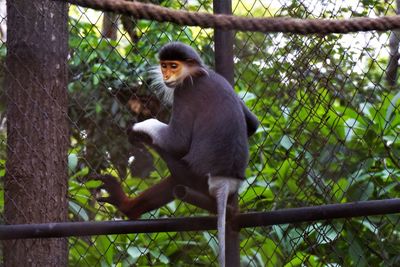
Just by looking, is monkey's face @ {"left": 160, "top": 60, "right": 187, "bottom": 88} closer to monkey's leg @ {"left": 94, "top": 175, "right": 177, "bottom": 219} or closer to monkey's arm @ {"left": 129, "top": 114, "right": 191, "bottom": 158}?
monkey's arm @ {"left": 129, "top": 114, "right": 191, "bottom": 158}

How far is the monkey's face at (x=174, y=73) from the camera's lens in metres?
3.18

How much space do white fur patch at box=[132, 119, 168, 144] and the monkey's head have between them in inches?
8.0

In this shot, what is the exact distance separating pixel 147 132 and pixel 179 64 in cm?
32

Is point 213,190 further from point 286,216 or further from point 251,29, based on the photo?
point 251,29

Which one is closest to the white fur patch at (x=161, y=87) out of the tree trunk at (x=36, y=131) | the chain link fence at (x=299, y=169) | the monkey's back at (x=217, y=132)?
the chain link fence at (x=299, y=169)

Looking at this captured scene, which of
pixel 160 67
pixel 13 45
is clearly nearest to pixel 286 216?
pixel 160 67

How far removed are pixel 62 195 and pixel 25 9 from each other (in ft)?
2.71

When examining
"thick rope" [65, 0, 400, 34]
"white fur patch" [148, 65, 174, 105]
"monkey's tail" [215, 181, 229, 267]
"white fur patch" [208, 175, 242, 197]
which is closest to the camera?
"thick rope" [65, 0, 400, 34]

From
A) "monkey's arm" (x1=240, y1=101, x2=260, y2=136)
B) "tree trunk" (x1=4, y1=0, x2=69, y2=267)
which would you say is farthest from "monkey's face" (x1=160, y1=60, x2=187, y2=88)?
"tree trunk" (x1=4, y1=0, x2=69, y2=267)

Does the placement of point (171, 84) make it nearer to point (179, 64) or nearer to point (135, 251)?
point (179, 64)

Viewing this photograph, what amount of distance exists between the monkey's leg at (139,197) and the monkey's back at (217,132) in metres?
0.13

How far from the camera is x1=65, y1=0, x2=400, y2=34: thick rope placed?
7.20 ft

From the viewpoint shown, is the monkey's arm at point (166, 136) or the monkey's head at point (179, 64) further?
the monkey's head at point (179, 64)

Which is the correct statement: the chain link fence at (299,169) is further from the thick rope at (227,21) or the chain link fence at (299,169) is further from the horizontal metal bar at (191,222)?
the thick rope at (227,21)
